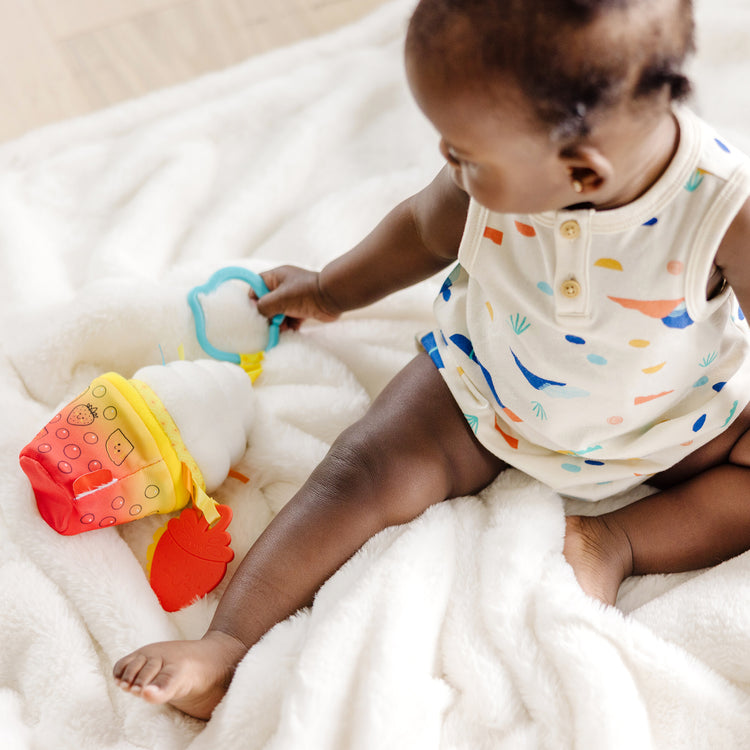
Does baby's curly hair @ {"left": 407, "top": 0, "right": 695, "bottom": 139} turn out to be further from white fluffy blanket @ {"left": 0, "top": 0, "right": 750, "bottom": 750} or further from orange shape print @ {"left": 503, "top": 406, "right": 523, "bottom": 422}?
white fluffy blanket @ {"left": 0, "top": 0, "right": 750, "bottom": 750}

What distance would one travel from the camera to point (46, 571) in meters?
0.83

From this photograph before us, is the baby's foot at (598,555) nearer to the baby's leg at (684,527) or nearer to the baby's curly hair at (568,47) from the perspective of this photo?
the baby's leg at (684,527)

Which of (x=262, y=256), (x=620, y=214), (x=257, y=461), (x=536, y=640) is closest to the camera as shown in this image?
(x=620, y=214)

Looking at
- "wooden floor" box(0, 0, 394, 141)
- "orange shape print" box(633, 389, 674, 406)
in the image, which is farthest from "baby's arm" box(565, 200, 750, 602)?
"wooden floor" box(0, 0, 394, 141)

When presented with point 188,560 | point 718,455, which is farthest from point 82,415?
point 718,455

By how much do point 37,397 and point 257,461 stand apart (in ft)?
0.91

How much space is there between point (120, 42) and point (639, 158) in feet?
3.57

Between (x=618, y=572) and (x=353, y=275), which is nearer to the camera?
(x=618, y=572)

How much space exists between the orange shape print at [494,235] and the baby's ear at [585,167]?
0.14m

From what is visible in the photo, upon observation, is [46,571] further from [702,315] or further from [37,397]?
[702,315]

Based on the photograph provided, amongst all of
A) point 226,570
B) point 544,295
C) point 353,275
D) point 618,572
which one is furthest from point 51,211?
point 618,572

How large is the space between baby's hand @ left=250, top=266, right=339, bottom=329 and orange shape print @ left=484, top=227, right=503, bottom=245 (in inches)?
10.9

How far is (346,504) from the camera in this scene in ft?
2.73

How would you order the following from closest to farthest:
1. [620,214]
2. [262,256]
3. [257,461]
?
[620,214] < [257,461] < [262,256]
